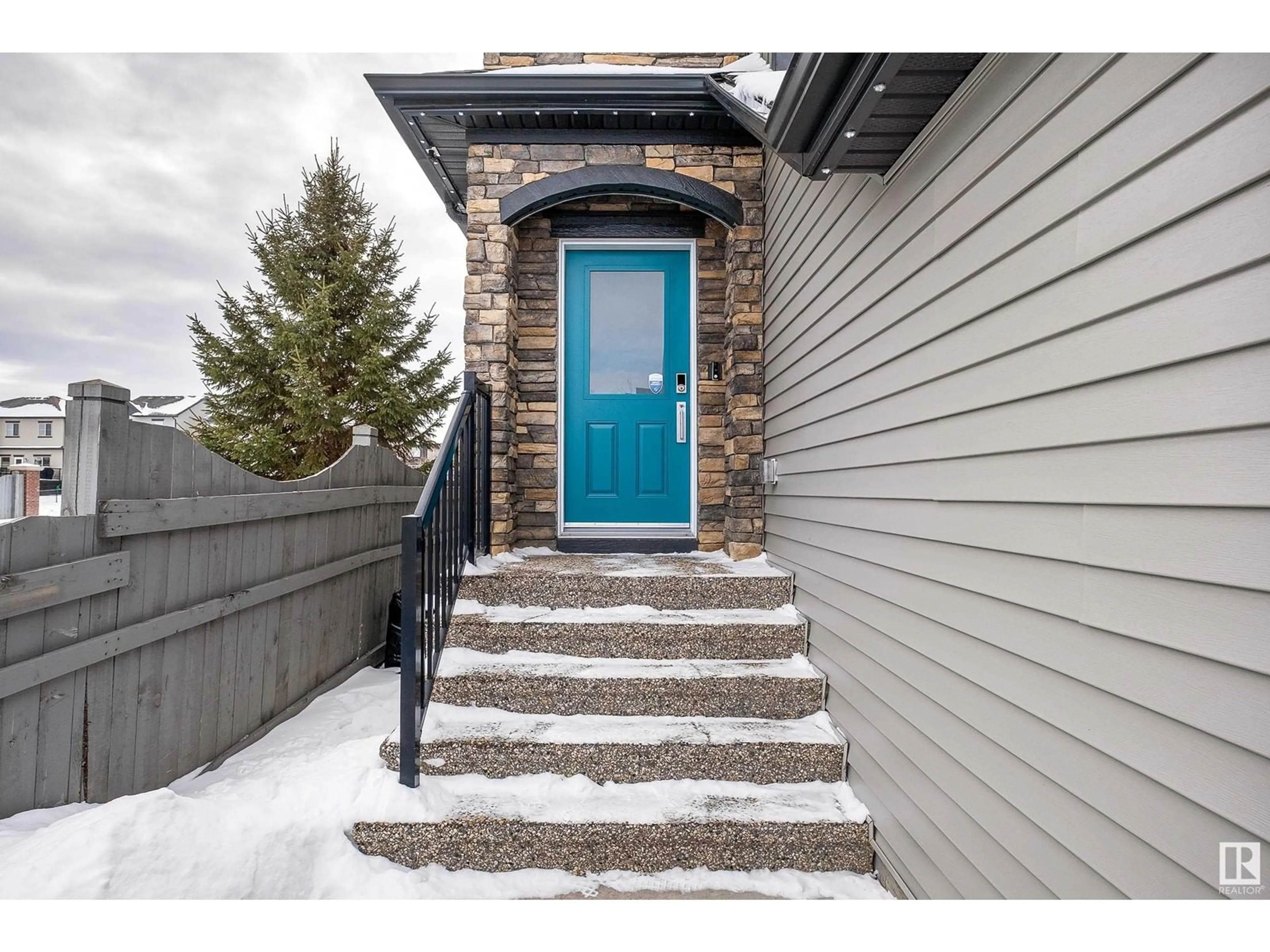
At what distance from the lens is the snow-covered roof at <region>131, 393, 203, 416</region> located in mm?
5004

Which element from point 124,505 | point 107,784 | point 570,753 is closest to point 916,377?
point 570,753

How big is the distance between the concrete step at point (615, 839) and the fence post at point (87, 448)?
127cm

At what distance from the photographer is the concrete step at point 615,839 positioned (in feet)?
5.82

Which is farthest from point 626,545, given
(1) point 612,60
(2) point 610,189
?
(1) point 612,60

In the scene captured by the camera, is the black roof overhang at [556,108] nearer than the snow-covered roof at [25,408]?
No

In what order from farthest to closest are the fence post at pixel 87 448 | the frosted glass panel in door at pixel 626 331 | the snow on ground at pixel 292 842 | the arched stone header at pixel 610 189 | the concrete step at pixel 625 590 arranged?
the frosted glass panel in door at pixel 626 331 → the arched stone header at pixel 610 189 → the concrete step at pixel 625 590 → the fence post at pixel 87 448 → the snow on ground at pixel 292 842

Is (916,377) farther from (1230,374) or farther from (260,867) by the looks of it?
(260,867)

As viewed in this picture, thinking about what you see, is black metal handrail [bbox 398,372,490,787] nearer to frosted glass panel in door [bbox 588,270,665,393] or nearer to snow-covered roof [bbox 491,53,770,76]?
frosted glass panel in door [bbox 588,270,665,393]

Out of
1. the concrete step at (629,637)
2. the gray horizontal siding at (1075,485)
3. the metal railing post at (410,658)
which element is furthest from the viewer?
the concrete step at (629,637)

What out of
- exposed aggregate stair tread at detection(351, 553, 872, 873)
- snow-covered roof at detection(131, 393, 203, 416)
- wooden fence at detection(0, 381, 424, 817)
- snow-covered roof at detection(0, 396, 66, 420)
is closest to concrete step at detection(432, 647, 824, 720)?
exposed aggregate stair tread at detection(351, 553, 872, 873)

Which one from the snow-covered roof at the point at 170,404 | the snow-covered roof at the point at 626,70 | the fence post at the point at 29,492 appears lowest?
the fence post at the point at 29,492

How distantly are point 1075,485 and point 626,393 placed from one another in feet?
9.25

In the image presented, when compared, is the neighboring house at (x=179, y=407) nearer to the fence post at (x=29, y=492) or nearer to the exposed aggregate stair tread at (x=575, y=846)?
the fence post at (x=29, y=492)

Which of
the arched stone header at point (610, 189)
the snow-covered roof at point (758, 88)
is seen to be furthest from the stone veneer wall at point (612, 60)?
the snow-covered roof at point (758, 88)
